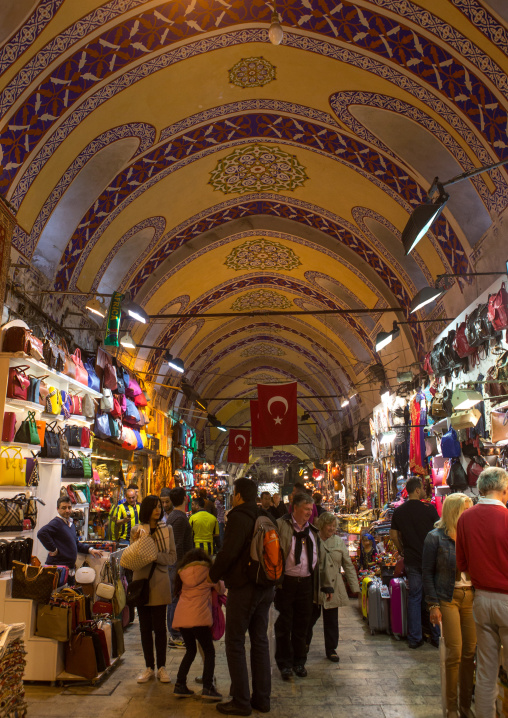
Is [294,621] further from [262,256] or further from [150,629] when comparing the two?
[262,256]

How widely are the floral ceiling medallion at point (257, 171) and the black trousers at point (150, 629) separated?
6.32 m

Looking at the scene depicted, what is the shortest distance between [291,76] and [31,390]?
15.1 feet

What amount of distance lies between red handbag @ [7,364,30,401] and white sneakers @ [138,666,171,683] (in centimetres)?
287

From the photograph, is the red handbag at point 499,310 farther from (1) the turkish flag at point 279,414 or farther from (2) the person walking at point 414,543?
(1) the turkish flag at point 279,414

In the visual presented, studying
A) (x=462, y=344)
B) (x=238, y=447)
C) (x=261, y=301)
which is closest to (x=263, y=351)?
(x=238, y=447)

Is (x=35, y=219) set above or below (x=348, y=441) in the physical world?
above

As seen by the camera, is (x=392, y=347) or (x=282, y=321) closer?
(x=392, y=347)

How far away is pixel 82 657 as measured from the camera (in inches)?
173

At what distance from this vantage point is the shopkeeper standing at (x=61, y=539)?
546 centimetres

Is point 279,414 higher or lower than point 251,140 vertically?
lower

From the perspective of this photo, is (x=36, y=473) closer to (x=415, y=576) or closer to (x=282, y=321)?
(x=415, y=576)

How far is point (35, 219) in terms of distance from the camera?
675 centimetres

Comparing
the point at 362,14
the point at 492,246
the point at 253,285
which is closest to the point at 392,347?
the point at 253,285

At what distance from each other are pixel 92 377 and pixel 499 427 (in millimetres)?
5526
